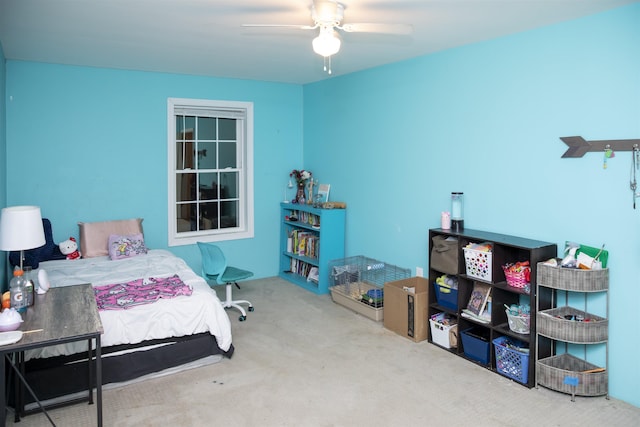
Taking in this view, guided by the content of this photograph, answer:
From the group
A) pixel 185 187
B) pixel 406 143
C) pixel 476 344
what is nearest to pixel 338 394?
pixel 476 344

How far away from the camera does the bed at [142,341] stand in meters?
3.16

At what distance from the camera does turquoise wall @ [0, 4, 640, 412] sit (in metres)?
3.20

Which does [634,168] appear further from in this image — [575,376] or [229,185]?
[229,185]

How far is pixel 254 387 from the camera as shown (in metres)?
3.41

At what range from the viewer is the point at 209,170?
5.96 meters

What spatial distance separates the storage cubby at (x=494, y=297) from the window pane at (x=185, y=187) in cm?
300

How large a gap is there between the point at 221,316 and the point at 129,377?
742mm

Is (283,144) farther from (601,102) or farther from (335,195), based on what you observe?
(601,102)

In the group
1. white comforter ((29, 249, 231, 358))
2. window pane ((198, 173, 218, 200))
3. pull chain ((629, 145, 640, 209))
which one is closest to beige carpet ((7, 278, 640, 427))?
white comforter ((29, 249, 231, 358))

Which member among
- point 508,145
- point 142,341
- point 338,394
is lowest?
point 338,394

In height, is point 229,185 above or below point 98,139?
below

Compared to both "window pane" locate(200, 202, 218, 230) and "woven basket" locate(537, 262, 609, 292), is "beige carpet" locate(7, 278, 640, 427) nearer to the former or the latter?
"woven basket" locate(537, 262, 609, 292)

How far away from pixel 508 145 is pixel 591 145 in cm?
65

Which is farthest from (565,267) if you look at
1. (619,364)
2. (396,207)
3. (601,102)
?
(396,207)
